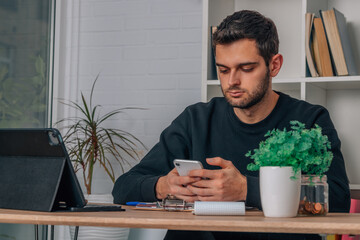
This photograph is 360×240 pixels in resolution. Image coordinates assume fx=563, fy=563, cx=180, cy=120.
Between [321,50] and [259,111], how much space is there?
0.73 m

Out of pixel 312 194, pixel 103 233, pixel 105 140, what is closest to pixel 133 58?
pixel 105 140

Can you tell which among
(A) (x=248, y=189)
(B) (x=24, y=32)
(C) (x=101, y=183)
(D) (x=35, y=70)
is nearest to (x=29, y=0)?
(B) (x=24, y=32)

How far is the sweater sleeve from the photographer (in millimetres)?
1724

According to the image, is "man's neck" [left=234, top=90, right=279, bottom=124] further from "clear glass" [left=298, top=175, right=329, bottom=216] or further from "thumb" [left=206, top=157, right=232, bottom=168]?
"clear glass" [left=298, top=175, right=329, bottom=216]

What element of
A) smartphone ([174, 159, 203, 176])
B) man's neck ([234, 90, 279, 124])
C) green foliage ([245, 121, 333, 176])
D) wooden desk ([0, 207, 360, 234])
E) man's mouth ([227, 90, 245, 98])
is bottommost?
wooden desk ([0, 207, 360, 234])

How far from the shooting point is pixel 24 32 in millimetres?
3096

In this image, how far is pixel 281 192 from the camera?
1.25m

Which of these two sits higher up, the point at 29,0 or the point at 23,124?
the point at 29,0

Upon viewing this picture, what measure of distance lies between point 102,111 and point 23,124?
509 millimetres

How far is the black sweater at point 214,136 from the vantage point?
1.89 m

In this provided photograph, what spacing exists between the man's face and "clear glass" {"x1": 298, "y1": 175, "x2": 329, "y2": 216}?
1.96 feet

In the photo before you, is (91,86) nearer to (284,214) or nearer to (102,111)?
(102,111)

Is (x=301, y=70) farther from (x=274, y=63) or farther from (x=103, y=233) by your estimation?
(x=103, y=233)

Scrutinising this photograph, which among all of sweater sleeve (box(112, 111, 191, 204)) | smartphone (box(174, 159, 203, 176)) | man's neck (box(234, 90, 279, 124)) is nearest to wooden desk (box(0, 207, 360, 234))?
smartphone (box(174, 159, 203, 176))
